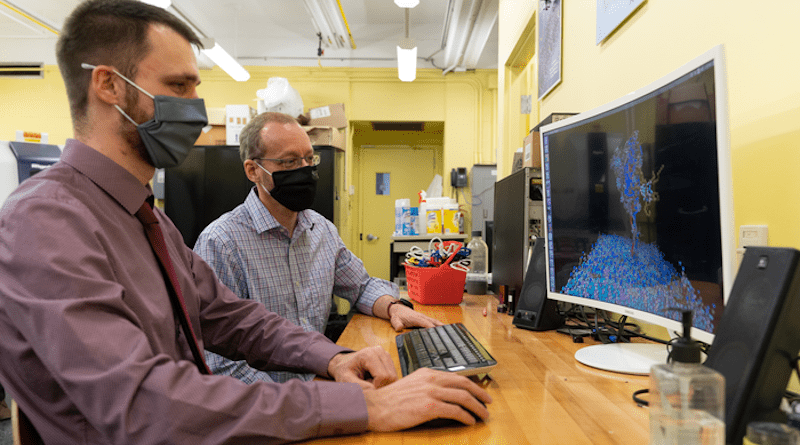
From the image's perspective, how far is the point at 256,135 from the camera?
183 centimetres

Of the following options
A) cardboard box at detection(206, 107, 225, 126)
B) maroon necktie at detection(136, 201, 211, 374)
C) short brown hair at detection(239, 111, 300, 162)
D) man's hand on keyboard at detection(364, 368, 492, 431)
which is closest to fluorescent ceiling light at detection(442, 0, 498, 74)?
cardboard box at detection(206, 107, 225, 126)

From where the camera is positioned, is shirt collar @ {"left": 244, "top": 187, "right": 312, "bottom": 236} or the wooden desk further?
shirt collar @ {"left": 244, "top": 187, "right": 312, "bottom": 236}

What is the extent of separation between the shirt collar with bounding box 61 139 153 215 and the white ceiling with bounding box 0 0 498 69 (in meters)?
4.70

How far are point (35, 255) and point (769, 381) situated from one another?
2.99 ft

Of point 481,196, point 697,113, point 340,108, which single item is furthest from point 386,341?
point 481,196

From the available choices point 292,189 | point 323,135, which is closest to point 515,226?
point 292,189

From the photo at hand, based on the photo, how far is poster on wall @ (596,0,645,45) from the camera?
138 cm

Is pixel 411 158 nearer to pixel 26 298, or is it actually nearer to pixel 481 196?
pixel 481 196

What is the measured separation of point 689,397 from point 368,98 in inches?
225

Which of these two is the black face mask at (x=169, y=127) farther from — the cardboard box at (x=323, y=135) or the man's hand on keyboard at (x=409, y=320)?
the cardboard box at (x=323, y=135)

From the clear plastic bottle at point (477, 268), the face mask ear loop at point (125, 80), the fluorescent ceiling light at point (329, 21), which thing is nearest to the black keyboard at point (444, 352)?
the face mask ear loop at point (125, 80)

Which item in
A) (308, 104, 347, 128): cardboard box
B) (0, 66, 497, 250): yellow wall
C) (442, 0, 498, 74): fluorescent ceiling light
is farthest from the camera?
(0, 66, 497, 250): yellow wall

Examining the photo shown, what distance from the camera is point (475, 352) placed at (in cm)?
92

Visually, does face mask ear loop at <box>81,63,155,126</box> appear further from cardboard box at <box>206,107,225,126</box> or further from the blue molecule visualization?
cardboard box at <box>206,107,225,126</box>
